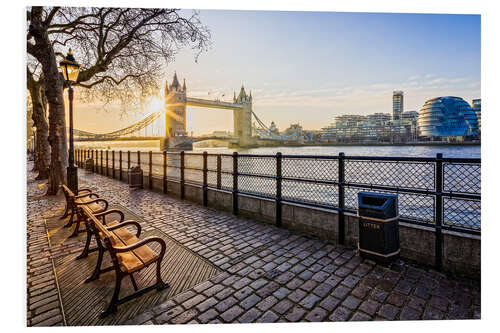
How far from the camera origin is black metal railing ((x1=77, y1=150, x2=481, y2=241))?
3650 mm

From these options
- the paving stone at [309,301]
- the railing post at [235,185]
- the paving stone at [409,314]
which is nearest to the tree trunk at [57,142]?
the railing post at [235,185]

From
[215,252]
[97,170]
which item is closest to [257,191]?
[215,252]

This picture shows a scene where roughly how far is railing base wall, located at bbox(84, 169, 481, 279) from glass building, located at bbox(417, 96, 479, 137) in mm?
58693

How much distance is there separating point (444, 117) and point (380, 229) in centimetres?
6636

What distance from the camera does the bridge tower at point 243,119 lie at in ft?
278

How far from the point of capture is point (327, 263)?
12.5 ft

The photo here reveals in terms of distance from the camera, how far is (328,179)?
478 centimetres

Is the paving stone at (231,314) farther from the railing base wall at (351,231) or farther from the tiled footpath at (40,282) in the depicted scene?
the railing base wall at (351,231)

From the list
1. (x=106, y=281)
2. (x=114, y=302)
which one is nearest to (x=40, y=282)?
(x=106, y=281)

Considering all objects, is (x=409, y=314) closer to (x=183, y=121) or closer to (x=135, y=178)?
(x=135, y=178)

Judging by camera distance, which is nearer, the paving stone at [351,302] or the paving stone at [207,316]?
the paving stone at [207,316]

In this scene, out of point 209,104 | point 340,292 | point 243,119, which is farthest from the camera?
point 243,119

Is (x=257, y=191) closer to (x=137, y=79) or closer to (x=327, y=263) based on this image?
(x=327, y=263)

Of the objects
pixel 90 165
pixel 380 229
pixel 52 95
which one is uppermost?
pixel 52 95
